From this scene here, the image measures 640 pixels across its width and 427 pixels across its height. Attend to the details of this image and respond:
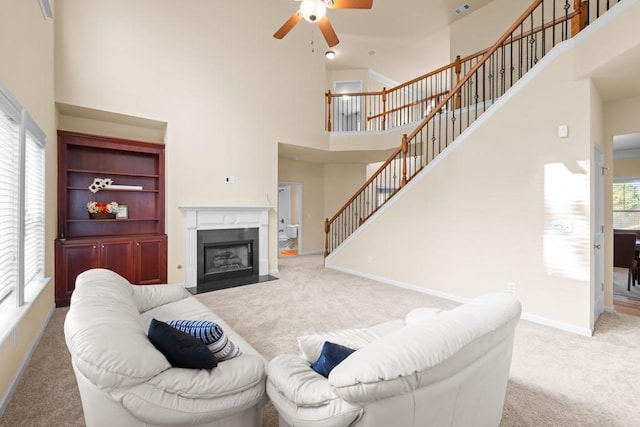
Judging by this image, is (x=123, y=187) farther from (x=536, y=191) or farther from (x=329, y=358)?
(x=536, y=191)

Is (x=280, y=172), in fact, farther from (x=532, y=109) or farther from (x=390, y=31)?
(x=532, y=109)

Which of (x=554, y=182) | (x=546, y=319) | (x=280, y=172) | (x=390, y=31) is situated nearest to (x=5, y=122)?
(x=554, y=182)

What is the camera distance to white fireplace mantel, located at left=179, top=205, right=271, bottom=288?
4.87 metres

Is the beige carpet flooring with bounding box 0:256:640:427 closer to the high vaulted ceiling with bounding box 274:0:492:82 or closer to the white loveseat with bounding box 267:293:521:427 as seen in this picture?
the white loveseat with bounding box 267:293:521:427

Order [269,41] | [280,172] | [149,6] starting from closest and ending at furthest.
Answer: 1. [149,6]
2. [269,41]
3. [280,172]

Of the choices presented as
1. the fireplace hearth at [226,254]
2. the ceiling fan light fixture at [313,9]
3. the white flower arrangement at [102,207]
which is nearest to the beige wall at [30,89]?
the white flower arrangement at [102,207]

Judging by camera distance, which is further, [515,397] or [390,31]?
[390,31]

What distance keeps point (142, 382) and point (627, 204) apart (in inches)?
410

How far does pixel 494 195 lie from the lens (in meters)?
3.76

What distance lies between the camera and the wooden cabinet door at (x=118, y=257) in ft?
13.7

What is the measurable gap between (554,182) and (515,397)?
239 cm

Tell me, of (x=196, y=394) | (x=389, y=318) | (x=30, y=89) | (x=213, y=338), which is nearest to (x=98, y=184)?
(x=30, y=89)

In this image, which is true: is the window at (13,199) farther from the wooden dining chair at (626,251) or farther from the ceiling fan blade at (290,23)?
the wooden dining chair at (626,251)

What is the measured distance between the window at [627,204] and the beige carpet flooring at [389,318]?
5.52 metres
